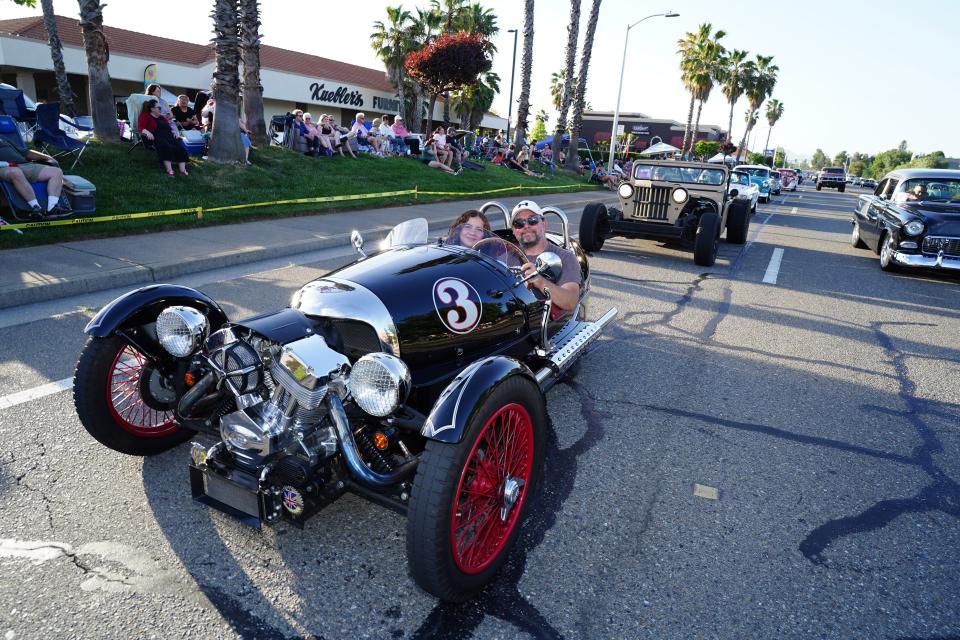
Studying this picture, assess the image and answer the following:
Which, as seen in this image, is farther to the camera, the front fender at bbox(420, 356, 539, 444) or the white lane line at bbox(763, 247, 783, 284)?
the white lane line at bbox(763, 247, 783, 284)

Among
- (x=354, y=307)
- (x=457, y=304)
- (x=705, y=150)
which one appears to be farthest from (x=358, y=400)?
(x=705, y=150)

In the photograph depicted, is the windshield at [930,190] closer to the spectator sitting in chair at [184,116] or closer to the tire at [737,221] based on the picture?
the tire at [737,221]

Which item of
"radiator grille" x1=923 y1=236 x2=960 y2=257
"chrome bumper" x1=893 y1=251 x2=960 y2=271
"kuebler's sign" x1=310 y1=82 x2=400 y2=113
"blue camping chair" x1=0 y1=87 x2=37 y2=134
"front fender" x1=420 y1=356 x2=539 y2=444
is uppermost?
"kuebler's sign" x1=310 y1=82 x2=400 y2=113

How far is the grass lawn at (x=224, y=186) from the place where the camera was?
27.9 feet

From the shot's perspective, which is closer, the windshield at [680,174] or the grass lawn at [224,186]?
the grass lawn at [224,186]

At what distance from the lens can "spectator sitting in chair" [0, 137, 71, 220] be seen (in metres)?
7.49

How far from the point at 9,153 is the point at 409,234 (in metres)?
7.11

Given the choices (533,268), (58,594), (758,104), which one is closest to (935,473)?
(533,268)

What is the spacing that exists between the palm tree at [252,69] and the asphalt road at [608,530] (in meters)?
10.7

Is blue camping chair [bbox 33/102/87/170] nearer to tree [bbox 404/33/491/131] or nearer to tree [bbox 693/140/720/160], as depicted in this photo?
tree [bbox 404/33/491/131]

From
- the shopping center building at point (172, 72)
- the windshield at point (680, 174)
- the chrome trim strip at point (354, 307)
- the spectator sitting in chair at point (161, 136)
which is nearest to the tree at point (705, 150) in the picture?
the shopping center building at point (172, 72)

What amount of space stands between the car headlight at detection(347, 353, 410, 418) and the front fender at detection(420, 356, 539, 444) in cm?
15

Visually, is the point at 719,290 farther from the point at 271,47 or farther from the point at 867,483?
the point at 271,47

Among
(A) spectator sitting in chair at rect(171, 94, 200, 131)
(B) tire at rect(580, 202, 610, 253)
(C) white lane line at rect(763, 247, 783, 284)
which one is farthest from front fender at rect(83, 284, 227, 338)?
(A) spectator sitting in chair at rect(171, 94, 200, 131)
